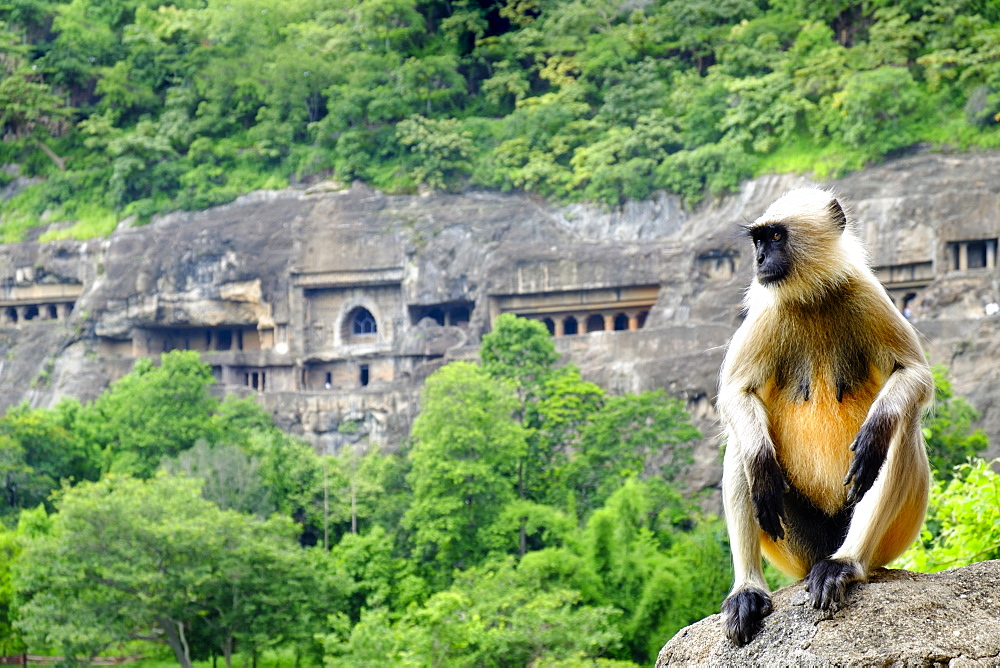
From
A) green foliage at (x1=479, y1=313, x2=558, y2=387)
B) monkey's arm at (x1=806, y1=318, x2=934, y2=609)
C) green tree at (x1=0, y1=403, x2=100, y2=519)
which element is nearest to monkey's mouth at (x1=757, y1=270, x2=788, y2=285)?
monkey's arm at (x1=806, y1=318, x2=934, y2=609)

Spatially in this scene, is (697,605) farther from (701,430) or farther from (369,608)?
(701,430)

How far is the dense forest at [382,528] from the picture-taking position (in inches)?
917

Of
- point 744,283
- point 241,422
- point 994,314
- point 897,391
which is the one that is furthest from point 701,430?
point 897,391

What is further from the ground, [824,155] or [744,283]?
[824,155]

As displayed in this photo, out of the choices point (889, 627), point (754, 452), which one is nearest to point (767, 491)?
point (754, 452)

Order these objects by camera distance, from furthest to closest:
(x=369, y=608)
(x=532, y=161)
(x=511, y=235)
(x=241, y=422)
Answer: (x=532, y=161)
(x=511, y=235)
(x=241, y=422)
(x=369, y=608)

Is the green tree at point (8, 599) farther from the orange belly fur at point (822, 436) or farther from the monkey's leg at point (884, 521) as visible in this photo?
the monkey's leg at point (884, 521)

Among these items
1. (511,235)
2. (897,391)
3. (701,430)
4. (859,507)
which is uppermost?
(511,235)

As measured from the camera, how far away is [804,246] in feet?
18.0

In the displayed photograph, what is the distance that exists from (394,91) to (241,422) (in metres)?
16.7

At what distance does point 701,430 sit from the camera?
33031 millimetres

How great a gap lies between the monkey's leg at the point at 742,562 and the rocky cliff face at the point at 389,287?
2779 centimetres

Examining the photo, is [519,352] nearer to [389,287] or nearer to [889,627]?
[389,287]

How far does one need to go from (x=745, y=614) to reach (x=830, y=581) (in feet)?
1.17
